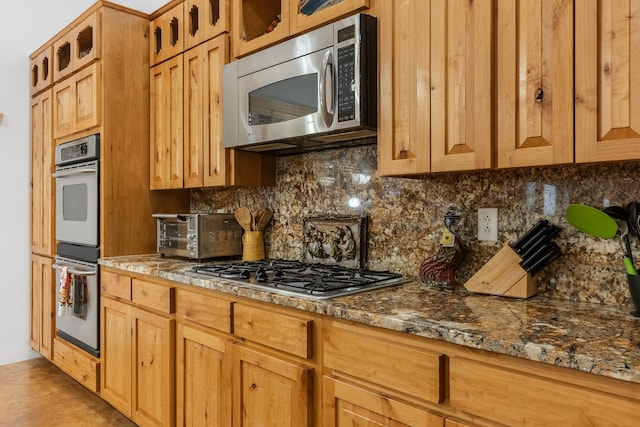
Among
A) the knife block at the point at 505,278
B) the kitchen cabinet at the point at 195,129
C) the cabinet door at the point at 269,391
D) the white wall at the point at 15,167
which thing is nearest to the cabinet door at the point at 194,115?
the kitchen cabinet at the point at 195,129

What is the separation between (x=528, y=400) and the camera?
1.03 meters

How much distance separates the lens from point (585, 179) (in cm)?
147

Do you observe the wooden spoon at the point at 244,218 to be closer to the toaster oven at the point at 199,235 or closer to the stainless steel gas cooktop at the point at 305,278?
the toaster oven at the point at 199,235

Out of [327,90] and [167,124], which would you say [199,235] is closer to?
[167,124]

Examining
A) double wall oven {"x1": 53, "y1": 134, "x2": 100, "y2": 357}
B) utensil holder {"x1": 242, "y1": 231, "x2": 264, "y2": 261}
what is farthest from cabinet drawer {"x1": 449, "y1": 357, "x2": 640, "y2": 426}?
double wall oven {"x1": 53, "y1": 134, "x2": 100, "y2": 357}

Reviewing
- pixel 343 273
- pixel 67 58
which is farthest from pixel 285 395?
pixel 67 58

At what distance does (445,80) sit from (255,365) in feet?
3.98

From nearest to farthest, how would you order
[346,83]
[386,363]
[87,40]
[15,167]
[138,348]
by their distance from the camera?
[386,363] → [346,83] → [138,348] → [87,40] → [15,167]

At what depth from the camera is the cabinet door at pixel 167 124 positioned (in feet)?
8.91

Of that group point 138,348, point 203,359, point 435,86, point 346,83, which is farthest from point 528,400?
point 138,348

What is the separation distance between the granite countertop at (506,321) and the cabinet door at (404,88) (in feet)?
1.51

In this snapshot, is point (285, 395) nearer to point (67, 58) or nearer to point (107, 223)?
point (107, 223)

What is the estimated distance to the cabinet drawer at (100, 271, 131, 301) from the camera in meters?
2.49

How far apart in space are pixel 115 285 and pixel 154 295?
483mm
